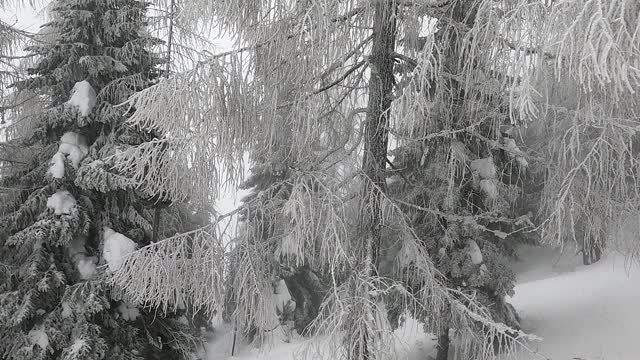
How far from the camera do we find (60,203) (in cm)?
773

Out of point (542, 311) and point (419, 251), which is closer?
point (419, 251)

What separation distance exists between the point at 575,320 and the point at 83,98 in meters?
12.8

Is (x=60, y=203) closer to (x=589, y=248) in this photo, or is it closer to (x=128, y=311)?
(x=128, y=311)

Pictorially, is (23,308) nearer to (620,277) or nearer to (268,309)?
(268,309)

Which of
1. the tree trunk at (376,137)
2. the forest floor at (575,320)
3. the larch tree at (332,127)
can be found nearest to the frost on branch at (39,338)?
the forest floor at (575,320)

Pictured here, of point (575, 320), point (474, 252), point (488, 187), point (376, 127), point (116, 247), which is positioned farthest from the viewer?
point (575, 320)

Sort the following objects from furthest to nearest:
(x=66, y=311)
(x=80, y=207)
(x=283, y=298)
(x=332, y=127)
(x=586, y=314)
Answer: (x=283, y=298) → (x=586, y=314) → (x=80, y=207) → (x=66, y=311) → (x=332, y=127)

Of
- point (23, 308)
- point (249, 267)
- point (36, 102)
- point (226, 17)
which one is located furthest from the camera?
point (36, 102)

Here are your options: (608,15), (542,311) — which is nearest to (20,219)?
(608,15)

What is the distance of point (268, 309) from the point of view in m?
4.57

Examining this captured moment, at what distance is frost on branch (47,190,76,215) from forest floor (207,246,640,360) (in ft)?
13.3

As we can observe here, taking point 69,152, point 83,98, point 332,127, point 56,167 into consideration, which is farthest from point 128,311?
point 332,127

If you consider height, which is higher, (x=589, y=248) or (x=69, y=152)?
(x=69, y=152)

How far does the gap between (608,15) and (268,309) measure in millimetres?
3434
